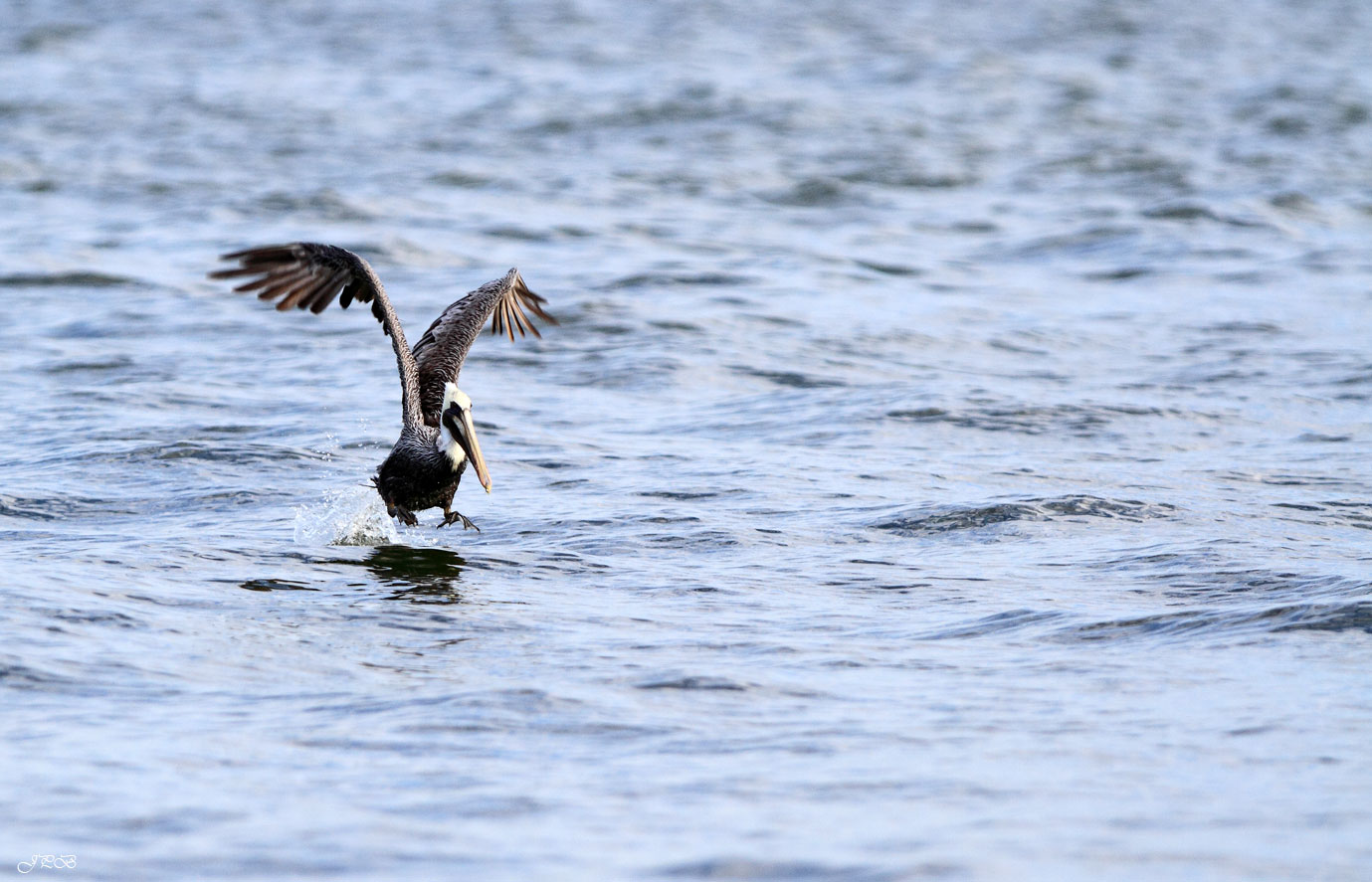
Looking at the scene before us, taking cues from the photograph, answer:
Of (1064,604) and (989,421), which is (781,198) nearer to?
(989,421)

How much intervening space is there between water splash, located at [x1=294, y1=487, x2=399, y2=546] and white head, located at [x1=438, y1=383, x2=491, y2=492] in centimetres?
67

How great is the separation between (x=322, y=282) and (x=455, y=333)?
942 mm

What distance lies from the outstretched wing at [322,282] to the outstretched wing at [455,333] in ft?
0.92

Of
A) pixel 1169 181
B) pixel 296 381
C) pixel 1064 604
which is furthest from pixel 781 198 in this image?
pixel 1064 604

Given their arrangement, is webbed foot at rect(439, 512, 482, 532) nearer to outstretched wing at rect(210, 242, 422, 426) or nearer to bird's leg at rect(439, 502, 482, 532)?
bird's leg at rect(439, 502, 482, 532)

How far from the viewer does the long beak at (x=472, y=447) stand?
806 centimetres

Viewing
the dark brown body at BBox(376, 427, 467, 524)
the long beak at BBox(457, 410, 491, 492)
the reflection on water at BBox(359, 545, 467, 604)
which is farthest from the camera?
the dark brown body at BBox(376, 427, 467, 524)

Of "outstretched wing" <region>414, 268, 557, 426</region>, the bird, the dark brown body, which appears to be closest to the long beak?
the bird

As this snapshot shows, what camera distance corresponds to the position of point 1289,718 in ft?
18.6

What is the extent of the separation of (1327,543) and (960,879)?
4.31 meters

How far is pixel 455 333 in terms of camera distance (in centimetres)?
928

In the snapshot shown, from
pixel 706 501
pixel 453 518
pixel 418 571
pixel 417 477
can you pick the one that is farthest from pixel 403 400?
pixel 706 501

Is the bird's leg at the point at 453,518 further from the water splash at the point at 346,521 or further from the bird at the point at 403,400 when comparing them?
the water splash at the point at 346,521

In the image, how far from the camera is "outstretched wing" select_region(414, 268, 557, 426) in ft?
29.8
